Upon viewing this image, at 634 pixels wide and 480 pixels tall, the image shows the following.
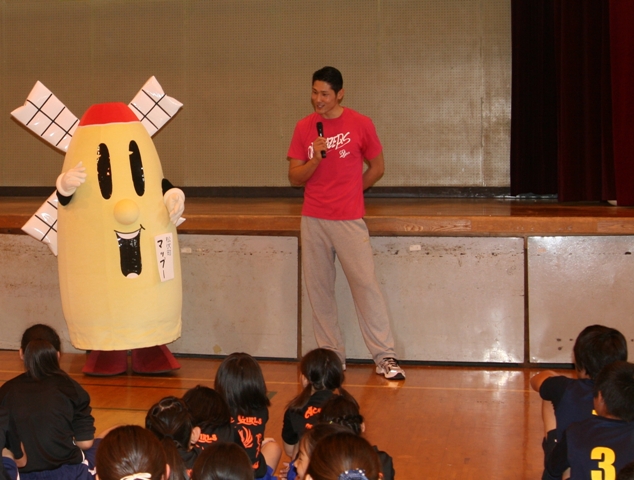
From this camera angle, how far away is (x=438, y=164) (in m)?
8.07

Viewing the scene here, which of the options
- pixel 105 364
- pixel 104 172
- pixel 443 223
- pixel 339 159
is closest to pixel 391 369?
pixel 443 223

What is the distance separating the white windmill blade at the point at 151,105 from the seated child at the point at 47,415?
2213 mm

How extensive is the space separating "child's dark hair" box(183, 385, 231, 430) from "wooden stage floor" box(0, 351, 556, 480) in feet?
3.07

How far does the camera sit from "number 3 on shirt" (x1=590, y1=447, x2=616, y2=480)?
2154 mm

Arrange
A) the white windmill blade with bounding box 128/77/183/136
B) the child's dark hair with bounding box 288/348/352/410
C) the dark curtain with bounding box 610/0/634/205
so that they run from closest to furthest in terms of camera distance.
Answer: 1. the child's dark hair with bounding box 288/348/352/410
2. the white windmill blade with bounding box 128/77/183/136
3. the dark curtain with bounding box 610/0/634/205

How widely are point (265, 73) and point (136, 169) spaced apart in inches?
159

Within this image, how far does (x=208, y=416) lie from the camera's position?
8.37 feet

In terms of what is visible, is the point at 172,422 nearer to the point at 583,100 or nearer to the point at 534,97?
the point at 583,100

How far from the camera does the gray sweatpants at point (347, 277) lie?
4.73 m

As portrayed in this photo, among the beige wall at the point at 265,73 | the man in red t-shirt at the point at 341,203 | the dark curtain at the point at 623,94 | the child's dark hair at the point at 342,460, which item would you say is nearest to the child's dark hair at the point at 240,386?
the child's dark hair at the point at 342,460

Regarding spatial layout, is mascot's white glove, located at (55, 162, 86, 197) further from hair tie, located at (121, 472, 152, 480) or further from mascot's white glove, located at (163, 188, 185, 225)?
hair tie, located at (121, 472, 152, 480)

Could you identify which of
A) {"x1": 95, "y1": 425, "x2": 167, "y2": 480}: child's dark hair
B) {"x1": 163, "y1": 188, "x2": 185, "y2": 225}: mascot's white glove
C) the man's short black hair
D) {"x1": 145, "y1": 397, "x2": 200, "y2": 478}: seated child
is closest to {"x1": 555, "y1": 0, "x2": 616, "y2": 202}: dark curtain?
the man's short black hair

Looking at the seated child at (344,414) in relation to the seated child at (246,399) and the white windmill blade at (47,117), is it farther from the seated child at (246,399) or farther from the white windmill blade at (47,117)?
the white windmill blade at (47,117)

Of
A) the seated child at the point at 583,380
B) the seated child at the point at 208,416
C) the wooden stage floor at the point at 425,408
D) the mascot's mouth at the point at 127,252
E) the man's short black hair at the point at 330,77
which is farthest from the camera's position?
the man's short black hair at the point at 330,77
